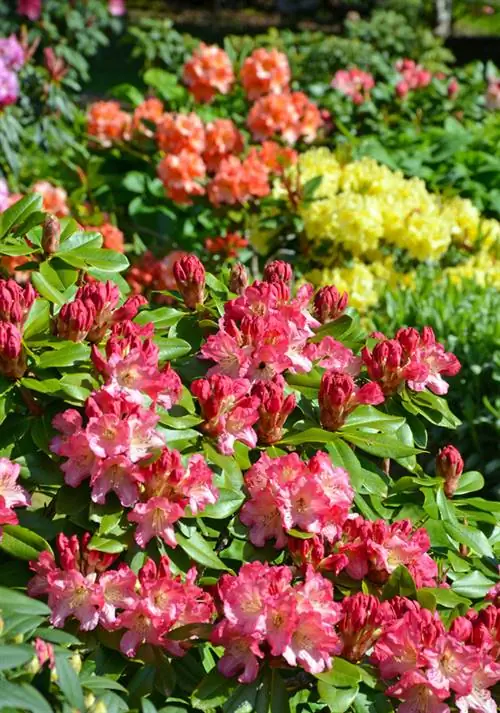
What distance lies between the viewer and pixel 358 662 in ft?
5.28

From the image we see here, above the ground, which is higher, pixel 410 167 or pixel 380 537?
pixel 380 537

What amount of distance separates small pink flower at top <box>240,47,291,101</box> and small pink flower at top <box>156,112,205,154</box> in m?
0.65

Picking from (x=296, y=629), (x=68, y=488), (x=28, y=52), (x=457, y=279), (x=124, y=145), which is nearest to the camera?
(x=296, y=629)

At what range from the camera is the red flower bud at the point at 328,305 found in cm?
212

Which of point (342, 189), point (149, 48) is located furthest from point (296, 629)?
point (149, 48)

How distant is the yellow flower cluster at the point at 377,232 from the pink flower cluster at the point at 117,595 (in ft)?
7.96

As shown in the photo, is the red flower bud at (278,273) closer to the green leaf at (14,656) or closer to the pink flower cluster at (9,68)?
the green leaf at (14,656)

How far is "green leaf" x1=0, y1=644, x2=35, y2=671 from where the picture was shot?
119 cm

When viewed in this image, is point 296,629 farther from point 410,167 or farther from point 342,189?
point 410,167

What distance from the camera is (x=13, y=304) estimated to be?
1.75m

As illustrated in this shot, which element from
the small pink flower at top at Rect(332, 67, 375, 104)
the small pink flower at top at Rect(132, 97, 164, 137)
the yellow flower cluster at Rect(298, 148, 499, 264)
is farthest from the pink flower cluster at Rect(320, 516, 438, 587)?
the small pink flower at top at Rect(332, 67, 375, 104)

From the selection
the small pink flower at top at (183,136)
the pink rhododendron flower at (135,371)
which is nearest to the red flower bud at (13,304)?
the pink rhododendron flower at (135,371)

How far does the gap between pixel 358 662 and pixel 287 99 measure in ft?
12.0

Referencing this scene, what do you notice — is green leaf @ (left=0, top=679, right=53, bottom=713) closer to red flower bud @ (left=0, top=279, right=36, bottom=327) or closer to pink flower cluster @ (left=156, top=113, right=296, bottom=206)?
red flower bud @ (left=0, top=279, right=36, bottom=327)
